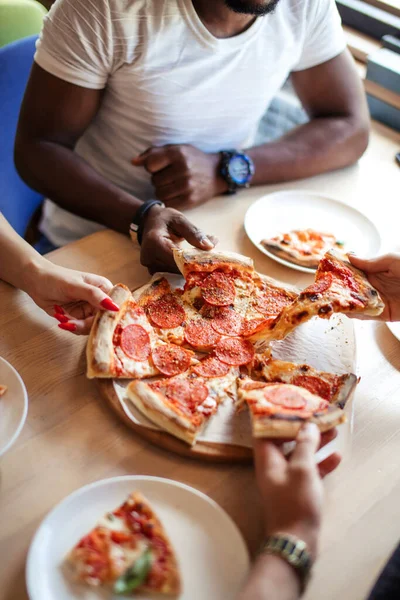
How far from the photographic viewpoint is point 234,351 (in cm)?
162

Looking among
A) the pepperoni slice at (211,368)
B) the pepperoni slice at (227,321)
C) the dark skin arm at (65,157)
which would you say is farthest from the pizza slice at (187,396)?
the dark skin arm at (65,157)

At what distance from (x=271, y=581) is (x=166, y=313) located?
835mm

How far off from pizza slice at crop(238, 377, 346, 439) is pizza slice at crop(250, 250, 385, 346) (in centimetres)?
20

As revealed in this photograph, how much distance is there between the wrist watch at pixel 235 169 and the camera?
7.34 feet

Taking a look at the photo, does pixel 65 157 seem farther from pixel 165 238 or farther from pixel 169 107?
pixel 165 238

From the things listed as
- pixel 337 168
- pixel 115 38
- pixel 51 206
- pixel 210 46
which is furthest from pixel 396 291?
pixel 51 206

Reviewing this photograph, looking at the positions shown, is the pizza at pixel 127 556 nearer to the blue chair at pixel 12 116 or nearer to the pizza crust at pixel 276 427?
the pizza crust at pixel 276 427

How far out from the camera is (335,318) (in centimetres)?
178

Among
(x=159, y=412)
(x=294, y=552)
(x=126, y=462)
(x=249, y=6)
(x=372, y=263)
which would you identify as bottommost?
(x=126, y=462)

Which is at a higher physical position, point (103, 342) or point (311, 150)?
point (311, 150)

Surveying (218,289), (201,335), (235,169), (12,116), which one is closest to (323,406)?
(201,335)

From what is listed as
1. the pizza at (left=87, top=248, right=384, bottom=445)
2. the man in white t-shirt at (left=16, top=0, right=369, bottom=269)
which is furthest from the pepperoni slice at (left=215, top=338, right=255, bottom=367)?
the man in white t-shirt at (left=16, top=0, right=369, bottom=269)

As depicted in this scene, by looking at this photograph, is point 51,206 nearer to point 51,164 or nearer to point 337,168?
point 51,164

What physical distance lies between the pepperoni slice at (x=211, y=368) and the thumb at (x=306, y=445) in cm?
34
